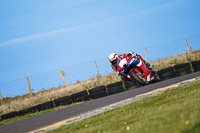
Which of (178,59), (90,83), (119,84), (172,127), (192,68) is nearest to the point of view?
(172,127)

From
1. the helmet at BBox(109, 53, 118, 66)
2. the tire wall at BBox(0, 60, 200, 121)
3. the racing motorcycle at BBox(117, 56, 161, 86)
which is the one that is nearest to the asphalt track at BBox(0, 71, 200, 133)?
the racing motorcycle at BBox(117, 56, 161, 86)

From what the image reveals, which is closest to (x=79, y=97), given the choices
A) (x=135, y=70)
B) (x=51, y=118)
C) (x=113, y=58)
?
(x=113, y=58)

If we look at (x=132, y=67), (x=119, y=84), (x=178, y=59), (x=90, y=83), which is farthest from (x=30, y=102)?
(x=178, y=59)

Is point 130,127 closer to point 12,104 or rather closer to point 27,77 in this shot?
point 12,104

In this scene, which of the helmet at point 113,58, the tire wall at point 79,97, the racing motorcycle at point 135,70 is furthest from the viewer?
the tire wall at point 79,97

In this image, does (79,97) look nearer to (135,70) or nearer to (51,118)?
(135,70)

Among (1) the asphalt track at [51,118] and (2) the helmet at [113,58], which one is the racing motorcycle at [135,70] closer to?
(2) the helmet at [113,58]

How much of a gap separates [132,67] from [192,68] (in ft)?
18.1

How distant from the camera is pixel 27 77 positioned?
2073cm

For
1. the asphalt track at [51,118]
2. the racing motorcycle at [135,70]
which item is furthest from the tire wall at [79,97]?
the asphalt track at [51,118]

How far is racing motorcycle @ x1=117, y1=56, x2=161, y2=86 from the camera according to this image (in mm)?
11148

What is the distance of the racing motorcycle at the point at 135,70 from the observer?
11148 mm

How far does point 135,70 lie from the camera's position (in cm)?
1126

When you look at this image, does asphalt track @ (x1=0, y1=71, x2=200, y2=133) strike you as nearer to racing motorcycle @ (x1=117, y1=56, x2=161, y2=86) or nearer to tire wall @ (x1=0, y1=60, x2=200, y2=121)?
racing motorcycle @ (x1=117, y1=56, x2=161, y2=86)
